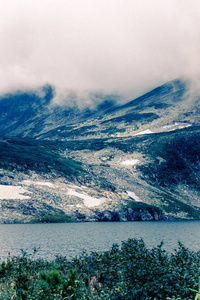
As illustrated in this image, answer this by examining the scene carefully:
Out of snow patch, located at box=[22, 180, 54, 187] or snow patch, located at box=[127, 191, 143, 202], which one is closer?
snow patch, located at box=[22, 180, 54, 187]

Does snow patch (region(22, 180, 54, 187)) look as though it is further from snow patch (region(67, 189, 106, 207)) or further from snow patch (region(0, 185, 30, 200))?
snow patch (region(67, 189, 106, 207))

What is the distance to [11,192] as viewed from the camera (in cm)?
14288

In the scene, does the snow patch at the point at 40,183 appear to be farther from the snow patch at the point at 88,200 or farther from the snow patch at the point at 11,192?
the snow patch at the point at 88,200

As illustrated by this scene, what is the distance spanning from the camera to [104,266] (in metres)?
25.3

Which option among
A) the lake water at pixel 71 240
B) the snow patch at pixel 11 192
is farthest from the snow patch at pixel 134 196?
the lake water at pixel 71 240

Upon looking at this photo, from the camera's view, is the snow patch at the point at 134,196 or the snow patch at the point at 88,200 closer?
the snow patch at the point at 88,200

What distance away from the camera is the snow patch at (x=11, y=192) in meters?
138

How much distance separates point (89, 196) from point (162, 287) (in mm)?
149468

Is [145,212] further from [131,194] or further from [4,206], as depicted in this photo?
[4,206]

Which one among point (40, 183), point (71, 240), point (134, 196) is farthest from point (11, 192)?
point (71, 240)

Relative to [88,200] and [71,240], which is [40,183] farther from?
[71,240]

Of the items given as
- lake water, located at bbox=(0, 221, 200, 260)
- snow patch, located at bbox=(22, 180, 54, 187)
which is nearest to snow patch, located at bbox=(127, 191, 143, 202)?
snow patch, located at bbox=(22, 180, 54, 187)

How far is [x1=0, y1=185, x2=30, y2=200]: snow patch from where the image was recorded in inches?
5433

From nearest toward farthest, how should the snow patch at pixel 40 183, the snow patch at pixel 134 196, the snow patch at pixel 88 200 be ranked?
the snow patch at pixel 88 200 → the snow patch at pixel 40 183 → the snow patch at pixel 134 196
